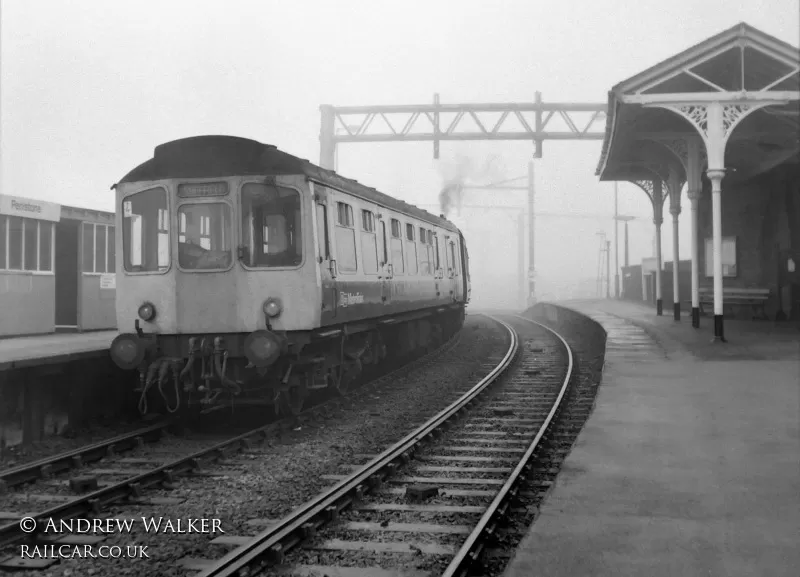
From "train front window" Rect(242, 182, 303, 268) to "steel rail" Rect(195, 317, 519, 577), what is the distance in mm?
2460

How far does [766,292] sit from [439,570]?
61.4ft

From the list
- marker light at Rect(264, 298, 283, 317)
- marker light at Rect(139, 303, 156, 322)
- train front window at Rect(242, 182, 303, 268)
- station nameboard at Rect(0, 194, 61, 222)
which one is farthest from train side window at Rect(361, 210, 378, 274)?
station nameboard at Rect(0, 194, 61, 222)

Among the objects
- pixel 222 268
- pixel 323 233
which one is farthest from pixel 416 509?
pixel 323 233

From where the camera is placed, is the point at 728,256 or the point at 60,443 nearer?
the point at 60,443

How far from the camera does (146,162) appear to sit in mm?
9352

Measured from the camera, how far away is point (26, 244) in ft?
46.4

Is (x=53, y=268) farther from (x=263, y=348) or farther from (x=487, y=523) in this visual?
(x=487, y=523)

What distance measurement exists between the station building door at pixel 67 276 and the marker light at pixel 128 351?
24.4 ft

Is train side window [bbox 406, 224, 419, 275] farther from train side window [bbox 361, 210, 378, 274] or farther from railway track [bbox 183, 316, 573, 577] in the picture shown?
railway track [bbox 183, 316, 573, 577]

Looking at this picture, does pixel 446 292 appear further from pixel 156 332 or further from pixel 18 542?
pixel 18 542

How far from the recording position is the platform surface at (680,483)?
4574 mm

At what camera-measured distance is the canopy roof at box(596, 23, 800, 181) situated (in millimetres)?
14391

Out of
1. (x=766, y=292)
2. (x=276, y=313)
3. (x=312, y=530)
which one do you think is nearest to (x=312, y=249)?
(x=276, y=313)

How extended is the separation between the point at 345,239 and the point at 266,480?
4120 mm
